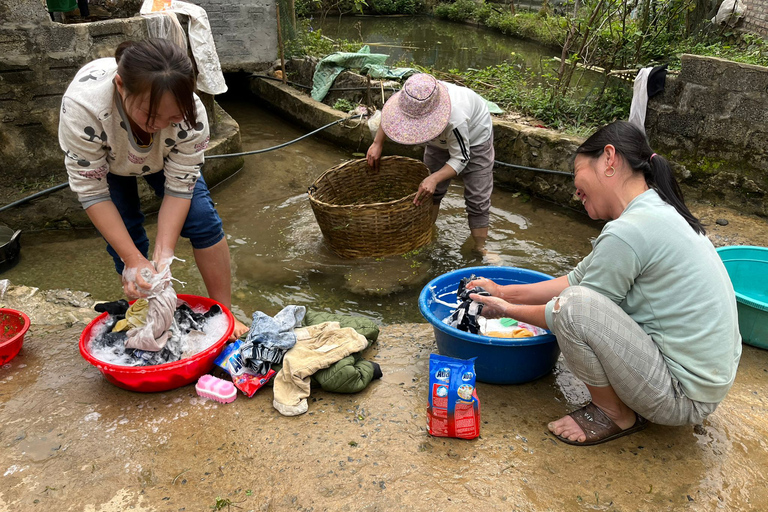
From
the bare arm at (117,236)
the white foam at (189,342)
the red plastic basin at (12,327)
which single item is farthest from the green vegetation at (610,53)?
the red plastic basin at (12,327)

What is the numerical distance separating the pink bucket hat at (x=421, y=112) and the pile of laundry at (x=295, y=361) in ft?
4.87

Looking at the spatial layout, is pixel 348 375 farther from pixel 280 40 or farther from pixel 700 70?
pixel 280 40

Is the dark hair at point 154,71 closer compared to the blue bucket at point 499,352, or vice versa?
the dark hair at point 154,71

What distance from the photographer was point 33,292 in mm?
3055

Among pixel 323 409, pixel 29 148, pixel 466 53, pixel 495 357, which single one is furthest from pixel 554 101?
pixel 466 53

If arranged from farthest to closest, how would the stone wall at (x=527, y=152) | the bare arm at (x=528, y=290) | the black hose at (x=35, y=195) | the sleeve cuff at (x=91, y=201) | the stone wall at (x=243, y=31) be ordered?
the stone wall at (x=243, y=31)
the stone wall at (x=527, y=152)
the black hose at (x=35, y=195)
the bare arm at (x=528, y=290)
the sleeve cuff at (x=91, y=201)

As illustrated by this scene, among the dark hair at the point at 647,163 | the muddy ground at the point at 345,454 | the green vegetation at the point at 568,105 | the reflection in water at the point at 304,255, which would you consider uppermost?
the dark hair at the point at 647,163

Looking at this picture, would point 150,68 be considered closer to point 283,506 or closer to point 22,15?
point 283,506

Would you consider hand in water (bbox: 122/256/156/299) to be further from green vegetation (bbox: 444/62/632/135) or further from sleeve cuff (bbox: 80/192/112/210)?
green vegetation (bbox: 444/62/632/135)

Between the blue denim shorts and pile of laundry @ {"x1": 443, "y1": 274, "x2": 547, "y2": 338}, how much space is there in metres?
1.16

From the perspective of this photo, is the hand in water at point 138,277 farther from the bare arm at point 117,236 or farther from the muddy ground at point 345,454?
the muddy ground at point 345,454

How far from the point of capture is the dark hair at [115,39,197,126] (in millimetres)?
1764

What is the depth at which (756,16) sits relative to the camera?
654 centimetres

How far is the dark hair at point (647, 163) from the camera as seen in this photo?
70.8 inches
